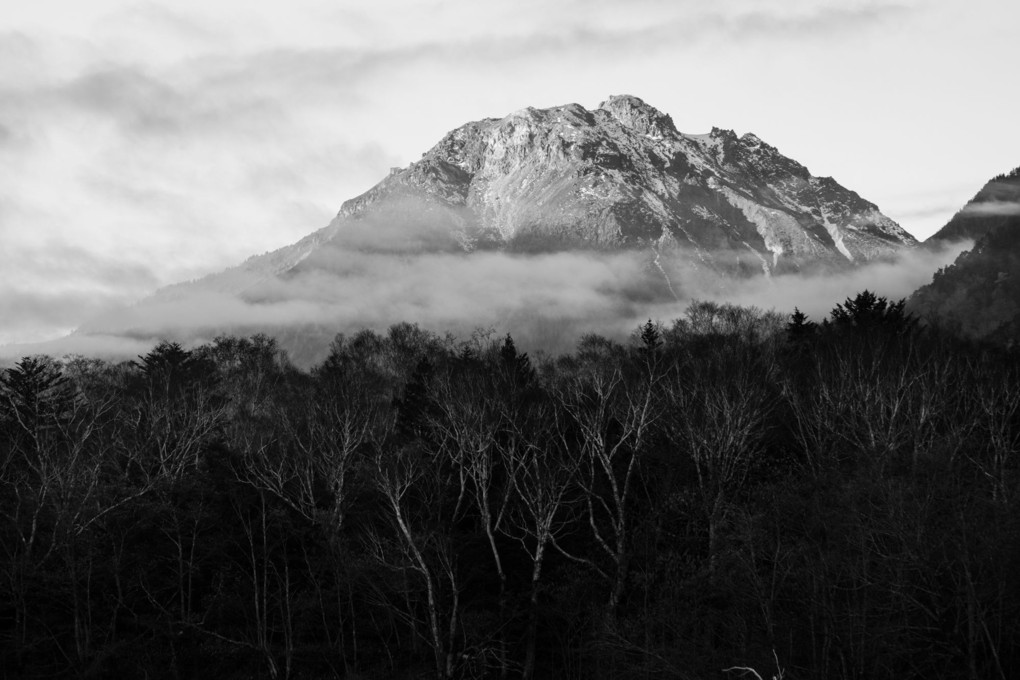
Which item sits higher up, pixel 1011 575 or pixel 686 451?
pixel 686 451

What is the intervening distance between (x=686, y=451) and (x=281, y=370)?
67.1 meters

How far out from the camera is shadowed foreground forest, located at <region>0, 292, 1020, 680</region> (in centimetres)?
3531

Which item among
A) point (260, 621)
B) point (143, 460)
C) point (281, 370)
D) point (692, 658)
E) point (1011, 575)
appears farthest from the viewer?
point (281, 370)

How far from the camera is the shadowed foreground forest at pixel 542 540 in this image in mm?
35312

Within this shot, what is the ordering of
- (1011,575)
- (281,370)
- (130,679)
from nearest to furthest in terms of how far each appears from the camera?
(1011,575), (130,679), (281,370)

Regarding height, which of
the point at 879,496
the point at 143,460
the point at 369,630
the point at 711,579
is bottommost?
the point at 369,630

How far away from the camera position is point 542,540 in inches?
1761

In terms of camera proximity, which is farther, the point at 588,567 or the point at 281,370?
the point at 281,370

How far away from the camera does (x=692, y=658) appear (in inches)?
1400

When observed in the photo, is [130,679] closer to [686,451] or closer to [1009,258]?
[686,451]

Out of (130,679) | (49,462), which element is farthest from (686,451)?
(49,462)

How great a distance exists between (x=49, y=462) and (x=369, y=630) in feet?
62.1

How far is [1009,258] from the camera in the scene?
199 m

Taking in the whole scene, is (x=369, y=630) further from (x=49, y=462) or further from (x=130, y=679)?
(x=49, y=462)
